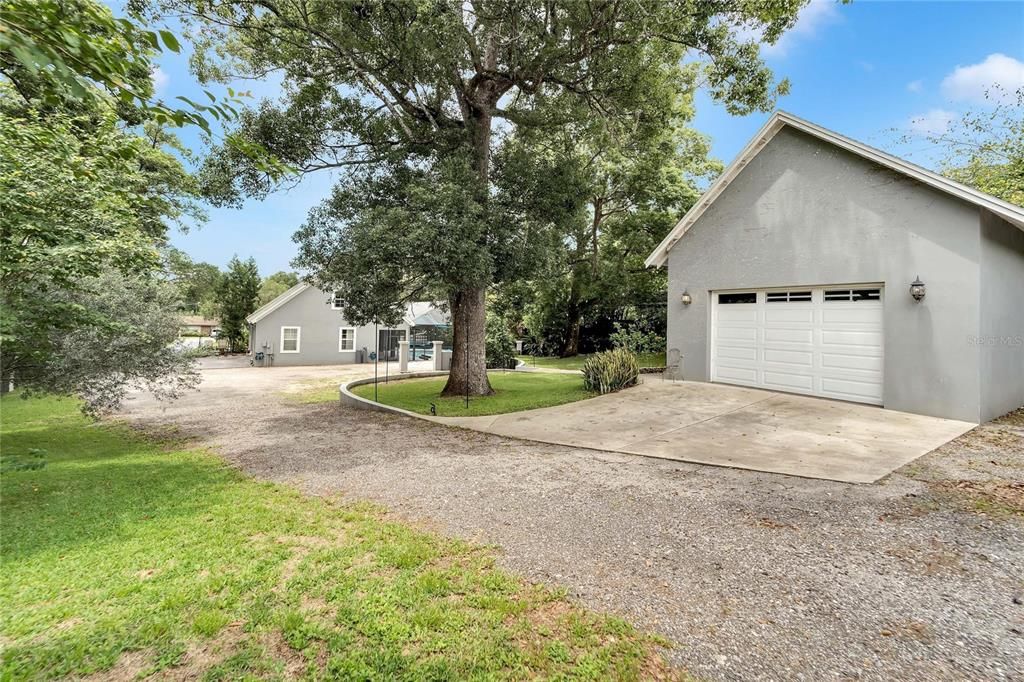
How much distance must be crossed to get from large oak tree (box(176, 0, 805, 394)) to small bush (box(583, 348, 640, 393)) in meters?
2.85

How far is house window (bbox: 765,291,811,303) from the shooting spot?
994 centimetres

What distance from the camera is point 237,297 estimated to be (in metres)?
30.7

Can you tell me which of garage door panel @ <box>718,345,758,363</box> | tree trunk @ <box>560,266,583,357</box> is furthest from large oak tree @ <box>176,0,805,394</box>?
tree trunk @ <box>560,266,583,357</box>

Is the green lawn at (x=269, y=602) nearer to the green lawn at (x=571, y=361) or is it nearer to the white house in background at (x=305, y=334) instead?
the green lawn at (x=571, y=361)

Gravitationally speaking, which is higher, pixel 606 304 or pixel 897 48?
pixel 897 48

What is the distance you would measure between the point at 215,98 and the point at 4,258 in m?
4.26

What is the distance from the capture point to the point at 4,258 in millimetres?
4512

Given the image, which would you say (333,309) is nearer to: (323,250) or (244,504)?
(323,250)

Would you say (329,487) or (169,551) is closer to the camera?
(169,551)

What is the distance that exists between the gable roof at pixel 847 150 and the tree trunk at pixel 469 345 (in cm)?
515

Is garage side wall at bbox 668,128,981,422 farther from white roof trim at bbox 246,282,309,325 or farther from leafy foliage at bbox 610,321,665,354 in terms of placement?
white roof trim at bbox 246,282,309,325

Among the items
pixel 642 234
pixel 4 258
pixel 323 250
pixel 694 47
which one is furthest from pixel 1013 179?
pixel 4 258

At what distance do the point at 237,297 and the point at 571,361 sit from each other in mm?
23337

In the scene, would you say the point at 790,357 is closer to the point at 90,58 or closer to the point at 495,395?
the point at 495,395
